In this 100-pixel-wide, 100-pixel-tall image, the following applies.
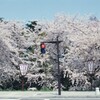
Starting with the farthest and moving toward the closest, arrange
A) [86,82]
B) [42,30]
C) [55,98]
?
[42,30] < [86,82] < [55,98]

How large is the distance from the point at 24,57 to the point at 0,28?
3.94 meters

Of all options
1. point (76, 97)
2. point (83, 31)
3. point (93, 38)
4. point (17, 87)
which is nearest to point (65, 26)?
point (83, 31)

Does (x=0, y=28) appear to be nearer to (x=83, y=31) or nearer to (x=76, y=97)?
(x=83, y=31)

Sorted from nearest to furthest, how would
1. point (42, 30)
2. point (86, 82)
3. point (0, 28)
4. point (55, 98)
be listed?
point (55, 98) < point (86, 82) < point (0, 28) < point (42, 30)

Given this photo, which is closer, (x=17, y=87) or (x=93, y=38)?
(x=93, y=38)

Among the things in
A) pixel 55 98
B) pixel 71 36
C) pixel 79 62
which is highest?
pixel 71 36

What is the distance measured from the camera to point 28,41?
43875mm

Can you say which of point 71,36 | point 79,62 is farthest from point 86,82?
point 71,36

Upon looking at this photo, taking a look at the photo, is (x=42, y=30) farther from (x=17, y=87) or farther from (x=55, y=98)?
(x=55, y=98)

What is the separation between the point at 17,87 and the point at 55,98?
49.2 ft

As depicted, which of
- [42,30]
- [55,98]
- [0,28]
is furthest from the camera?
[42,30]

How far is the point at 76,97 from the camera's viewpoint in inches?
1110

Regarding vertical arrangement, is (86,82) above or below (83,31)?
below

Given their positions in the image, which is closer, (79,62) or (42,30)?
(79,62)
